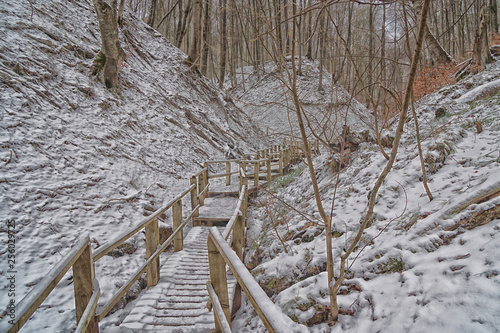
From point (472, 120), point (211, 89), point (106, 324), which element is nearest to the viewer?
point (106, 324)

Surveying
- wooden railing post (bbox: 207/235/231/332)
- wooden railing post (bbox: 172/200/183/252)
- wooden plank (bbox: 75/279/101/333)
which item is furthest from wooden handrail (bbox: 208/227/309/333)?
wooden railing post (bbox: 172/200/183/252)

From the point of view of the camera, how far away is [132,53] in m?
10.8

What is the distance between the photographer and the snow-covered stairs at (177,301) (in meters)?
2.79

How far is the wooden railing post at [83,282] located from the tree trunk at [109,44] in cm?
692

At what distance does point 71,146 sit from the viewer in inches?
203

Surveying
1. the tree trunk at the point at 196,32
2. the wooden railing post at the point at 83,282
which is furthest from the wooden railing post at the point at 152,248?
the tree trunk at the point at 196,32

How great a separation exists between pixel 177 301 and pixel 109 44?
23.2 ft

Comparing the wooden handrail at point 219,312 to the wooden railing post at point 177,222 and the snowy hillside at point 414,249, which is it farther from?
the wooden railing post at point 177,222

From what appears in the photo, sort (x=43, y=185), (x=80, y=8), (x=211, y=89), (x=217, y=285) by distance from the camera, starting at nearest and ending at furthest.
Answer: (x=217, y=285)
(x=43, y=185)
(x=80, y=8)
(x=211, y=89)

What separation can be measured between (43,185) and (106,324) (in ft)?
8.14

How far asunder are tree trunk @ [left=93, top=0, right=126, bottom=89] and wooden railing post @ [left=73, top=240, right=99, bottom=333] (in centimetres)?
692

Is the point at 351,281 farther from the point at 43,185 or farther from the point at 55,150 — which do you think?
the point at 55,150

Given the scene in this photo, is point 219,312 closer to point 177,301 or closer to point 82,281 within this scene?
point 82,281

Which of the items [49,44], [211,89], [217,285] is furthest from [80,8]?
[217,285]
